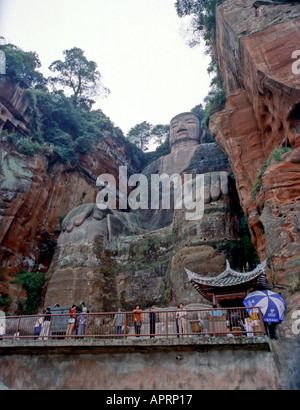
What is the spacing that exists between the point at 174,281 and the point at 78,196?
1447 cm

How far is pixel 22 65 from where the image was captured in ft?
98.2

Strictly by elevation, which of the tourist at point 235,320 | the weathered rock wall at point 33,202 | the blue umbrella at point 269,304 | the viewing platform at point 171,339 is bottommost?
the viewing platform at point 171,339

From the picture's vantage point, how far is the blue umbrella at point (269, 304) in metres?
11.1

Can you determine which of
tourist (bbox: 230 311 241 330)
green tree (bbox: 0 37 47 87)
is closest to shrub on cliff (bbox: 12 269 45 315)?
green tree (bbox: 0 37 47 87)

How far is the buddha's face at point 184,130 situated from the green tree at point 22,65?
50.3 feet

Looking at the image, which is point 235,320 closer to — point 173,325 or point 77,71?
point 173,325

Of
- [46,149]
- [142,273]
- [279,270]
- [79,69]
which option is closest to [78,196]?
[46,149]

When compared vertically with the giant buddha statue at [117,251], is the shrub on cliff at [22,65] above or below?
above

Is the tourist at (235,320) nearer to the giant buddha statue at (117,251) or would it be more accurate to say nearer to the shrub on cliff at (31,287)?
the giant buddha statue at (117,251)

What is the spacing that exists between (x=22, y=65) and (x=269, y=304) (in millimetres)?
27424

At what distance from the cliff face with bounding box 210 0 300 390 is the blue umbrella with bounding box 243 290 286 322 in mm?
255

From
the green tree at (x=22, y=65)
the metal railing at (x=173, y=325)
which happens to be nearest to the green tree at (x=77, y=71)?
the green tree at (x=22, y=65)

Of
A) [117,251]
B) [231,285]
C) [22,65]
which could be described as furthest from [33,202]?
[231,285]

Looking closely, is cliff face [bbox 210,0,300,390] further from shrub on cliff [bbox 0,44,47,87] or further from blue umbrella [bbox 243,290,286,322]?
shrub on cliff [bbox 0,44,47,87]
